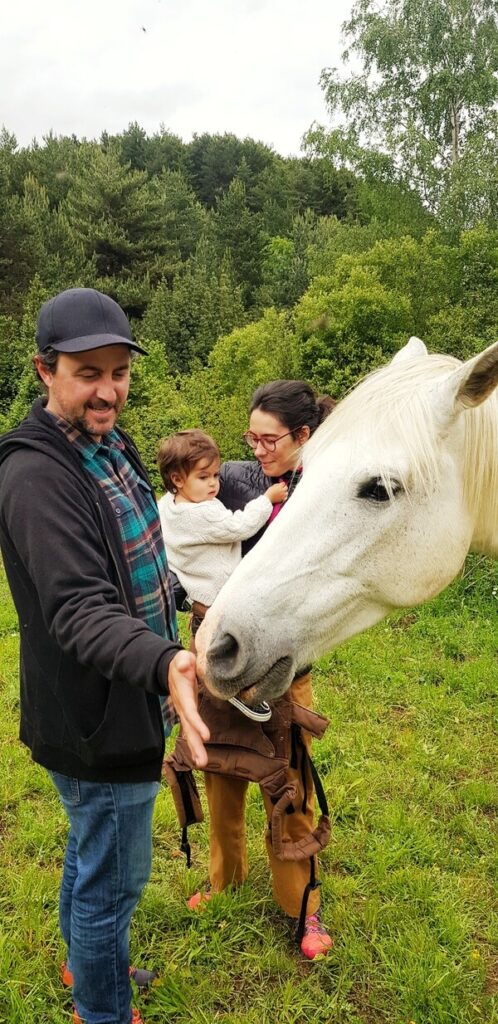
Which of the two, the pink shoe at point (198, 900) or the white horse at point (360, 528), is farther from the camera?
the pink shoe at point (198, 900)

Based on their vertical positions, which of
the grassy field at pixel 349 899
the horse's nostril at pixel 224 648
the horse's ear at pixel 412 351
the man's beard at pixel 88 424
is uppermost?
the horse's ear at pixel 412 351

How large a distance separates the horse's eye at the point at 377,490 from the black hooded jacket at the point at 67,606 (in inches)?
26.1

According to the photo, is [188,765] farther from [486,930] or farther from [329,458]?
[486,930]

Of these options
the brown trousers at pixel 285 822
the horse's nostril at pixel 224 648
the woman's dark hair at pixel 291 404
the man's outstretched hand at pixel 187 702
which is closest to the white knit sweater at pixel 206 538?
the brown trousers at pixel 285 822

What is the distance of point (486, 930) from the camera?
102 inches

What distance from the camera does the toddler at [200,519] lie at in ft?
7.72

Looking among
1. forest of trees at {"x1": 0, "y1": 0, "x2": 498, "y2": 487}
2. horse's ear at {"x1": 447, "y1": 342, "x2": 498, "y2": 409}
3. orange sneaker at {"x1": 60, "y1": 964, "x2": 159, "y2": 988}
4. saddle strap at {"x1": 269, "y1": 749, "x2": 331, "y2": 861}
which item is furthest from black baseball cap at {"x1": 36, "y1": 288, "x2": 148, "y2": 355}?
forest of trees at {"x1": 0, "y1": 0, "x2": 498, "y2": 487}

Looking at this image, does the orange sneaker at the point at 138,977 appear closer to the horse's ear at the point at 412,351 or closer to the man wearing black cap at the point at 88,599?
the man wearing black cap at the point at 88,599

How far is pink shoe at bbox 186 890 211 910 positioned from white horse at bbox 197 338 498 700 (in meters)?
1.54

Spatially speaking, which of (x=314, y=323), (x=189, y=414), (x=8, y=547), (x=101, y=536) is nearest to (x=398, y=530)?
(x=101, y=536)

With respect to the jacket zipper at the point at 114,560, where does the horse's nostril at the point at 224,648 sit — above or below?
below

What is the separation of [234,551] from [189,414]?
12.2 meters

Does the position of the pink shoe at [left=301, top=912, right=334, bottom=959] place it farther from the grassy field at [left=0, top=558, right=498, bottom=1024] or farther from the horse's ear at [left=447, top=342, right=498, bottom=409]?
the horse's ear at [left=447, top=342, right=498, bottom=409]

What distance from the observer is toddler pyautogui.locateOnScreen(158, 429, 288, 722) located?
2354 mm
